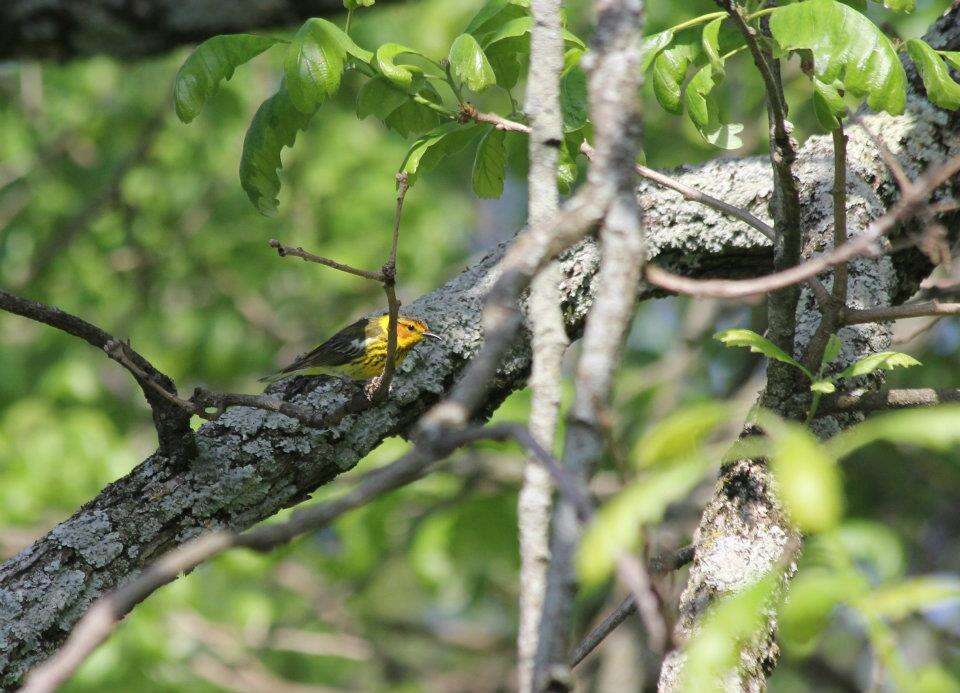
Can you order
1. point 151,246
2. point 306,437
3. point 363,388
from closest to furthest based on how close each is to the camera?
point 306,437
point 363,388
point 151,246

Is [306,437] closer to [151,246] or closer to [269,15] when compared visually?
[269,15]

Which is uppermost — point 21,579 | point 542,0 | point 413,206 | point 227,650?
point 413,206

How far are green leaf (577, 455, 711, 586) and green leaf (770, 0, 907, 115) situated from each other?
1.08 m

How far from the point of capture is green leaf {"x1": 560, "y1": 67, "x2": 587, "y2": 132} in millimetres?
2160

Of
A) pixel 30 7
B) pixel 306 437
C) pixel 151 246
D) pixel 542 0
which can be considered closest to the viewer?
pixel 542 0

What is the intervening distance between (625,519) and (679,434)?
147mm

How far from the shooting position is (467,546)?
20.5ft

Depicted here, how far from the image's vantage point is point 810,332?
90.4 inches

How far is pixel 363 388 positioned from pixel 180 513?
1.88ft

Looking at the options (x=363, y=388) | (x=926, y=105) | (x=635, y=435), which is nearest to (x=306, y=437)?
(x=363, y=388)

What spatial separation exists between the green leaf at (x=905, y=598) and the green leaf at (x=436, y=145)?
1416 millimetres

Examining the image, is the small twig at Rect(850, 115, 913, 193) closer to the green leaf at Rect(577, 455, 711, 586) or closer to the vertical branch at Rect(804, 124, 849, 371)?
the vertical branch at Rect(804, 124, 849, 371)

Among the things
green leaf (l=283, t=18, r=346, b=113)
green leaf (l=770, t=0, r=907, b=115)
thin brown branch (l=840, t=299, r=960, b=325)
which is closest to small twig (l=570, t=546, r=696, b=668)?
thin brown branch (l=840, t=299, r=960, b=325)

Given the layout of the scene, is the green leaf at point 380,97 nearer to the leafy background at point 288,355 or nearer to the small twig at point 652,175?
the small twig at point 652,175
